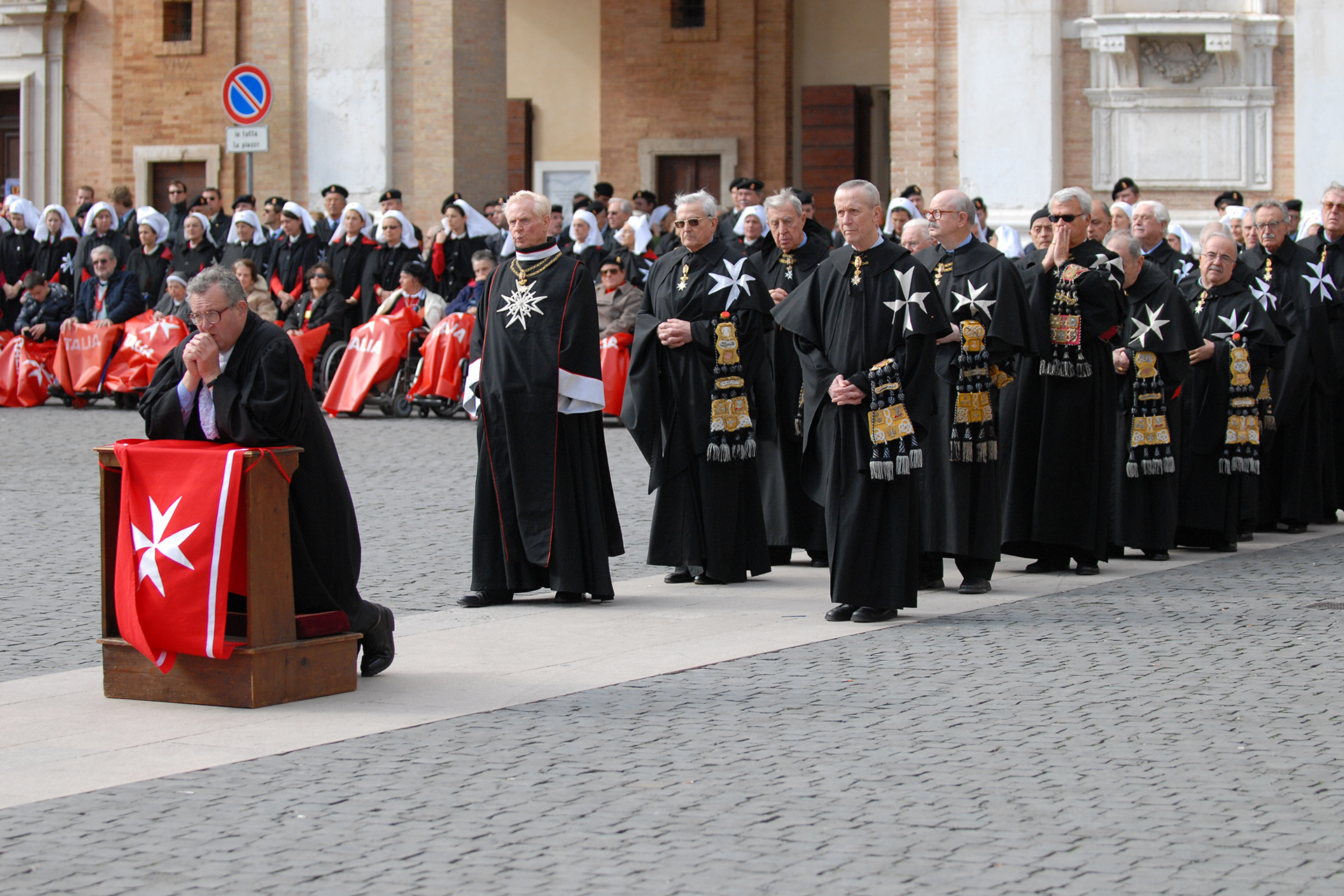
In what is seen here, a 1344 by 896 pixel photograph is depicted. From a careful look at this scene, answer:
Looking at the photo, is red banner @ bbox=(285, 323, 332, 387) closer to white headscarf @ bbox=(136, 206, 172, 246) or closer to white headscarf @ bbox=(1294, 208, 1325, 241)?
white headscarf @ bbox=(136, 206, 172, 246)

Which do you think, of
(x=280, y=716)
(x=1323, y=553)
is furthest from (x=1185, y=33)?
(x=280, y=716)

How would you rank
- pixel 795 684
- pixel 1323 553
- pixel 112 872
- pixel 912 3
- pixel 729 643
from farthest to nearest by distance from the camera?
pixel 912 3 → pixel 1323 553 → pixel 729 643 → pixel 795 684 → pixel 112 872

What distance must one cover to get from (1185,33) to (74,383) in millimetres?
12350

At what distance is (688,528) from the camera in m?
9.61

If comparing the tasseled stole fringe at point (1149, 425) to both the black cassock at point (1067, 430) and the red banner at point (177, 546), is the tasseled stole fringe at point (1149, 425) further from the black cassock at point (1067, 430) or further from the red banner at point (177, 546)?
the red banner at point (177, 546)

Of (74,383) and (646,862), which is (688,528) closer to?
(646,862)

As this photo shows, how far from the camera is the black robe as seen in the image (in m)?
10.2

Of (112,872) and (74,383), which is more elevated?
(74,383)

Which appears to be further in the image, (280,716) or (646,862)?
(280,716)

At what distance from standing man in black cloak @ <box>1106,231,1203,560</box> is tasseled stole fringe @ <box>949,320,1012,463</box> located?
1.48m

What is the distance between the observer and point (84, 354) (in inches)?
793

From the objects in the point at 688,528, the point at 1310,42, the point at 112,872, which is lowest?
the point at 112,872

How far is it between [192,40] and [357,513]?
16726mm

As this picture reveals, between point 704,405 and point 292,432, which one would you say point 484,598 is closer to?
point 704,405
